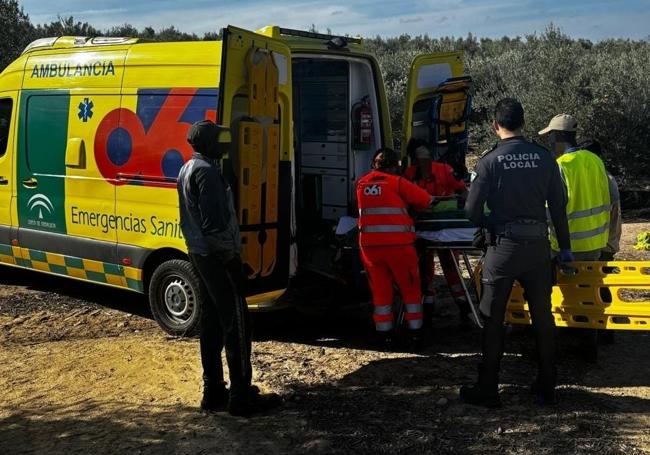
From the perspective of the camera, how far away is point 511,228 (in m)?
4.38

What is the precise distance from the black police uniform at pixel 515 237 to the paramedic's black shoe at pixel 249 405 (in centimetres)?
123

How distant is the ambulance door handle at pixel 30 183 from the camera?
22.6ft

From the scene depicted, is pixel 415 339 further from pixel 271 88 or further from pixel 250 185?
pixel 271 88

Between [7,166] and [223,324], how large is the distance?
12.9 ft

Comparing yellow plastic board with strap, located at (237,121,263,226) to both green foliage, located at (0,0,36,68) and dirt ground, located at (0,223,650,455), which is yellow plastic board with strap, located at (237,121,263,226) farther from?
green foliage, located at (0,0,36,68)

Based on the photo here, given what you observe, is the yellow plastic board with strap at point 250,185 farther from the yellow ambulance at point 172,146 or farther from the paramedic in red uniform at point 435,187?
the paramedic in red uniform at point 435,187

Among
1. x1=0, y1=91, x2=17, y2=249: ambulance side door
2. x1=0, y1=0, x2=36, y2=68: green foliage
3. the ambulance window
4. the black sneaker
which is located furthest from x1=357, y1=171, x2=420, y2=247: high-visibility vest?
x1=0, y1=0, x2=36, y2=68: green foliage

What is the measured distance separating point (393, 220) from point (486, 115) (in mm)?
13155

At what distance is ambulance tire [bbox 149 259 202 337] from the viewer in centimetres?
A: 593

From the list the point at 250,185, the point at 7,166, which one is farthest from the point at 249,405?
the point at 7,166

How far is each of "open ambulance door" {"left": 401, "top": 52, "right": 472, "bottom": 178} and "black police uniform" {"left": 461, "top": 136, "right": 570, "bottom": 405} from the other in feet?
7.76

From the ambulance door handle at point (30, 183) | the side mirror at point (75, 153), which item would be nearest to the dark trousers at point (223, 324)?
the side mirror at point (75, 153)

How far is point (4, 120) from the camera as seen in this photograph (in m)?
7.27

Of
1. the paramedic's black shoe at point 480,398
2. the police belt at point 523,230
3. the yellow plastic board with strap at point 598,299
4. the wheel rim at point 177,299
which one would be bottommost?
the paramedic's black shoe at point 480,398
